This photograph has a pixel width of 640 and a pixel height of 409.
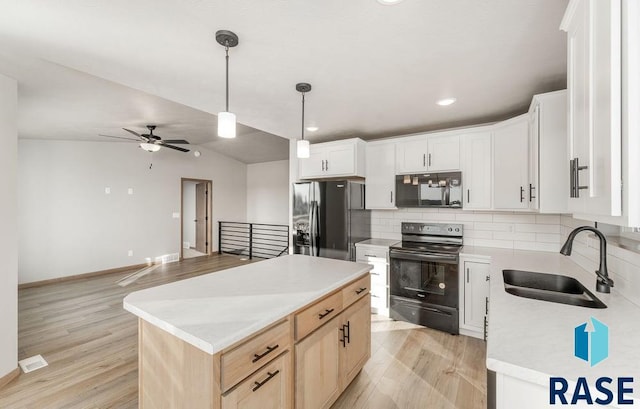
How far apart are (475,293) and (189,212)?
7810 millimetres

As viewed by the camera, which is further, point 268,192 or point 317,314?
point 268,192

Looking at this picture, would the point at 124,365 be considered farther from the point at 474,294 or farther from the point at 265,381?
the point at 474,294

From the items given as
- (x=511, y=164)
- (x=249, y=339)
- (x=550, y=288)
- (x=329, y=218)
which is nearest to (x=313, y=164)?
(x=329, y=218)

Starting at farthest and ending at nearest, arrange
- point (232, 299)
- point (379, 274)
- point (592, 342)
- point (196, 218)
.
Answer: point (196, 218) → point (379, 274) → point (232, 299) → point (592, 342)

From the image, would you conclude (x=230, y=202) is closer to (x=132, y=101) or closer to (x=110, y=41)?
(x=132, y=101)

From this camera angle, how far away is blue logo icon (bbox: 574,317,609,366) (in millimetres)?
904

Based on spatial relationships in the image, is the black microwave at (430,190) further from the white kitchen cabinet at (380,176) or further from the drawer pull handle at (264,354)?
the drawer pull handle at (264,354)

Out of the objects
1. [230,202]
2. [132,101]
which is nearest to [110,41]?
[132,101]

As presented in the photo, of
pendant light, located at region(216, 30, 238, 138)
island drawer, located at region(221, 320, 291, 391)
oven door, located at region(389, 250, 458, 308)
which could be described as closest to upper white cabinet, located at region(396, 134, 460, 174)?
oven door, located at region(389, 250, 458, 308)

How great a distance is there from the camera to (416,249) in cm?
315

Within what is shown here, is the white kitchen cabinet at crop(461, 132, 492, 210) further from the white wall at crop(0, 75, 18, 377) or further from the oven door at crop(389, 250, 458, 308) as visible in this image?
the white wall at crop(0, 75, 18, 377)

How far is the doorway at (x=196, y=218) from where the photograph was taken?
24.4ft

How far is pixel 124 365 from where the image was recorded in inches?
96.3

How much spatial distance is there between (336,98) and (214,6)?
1402 millimetres
